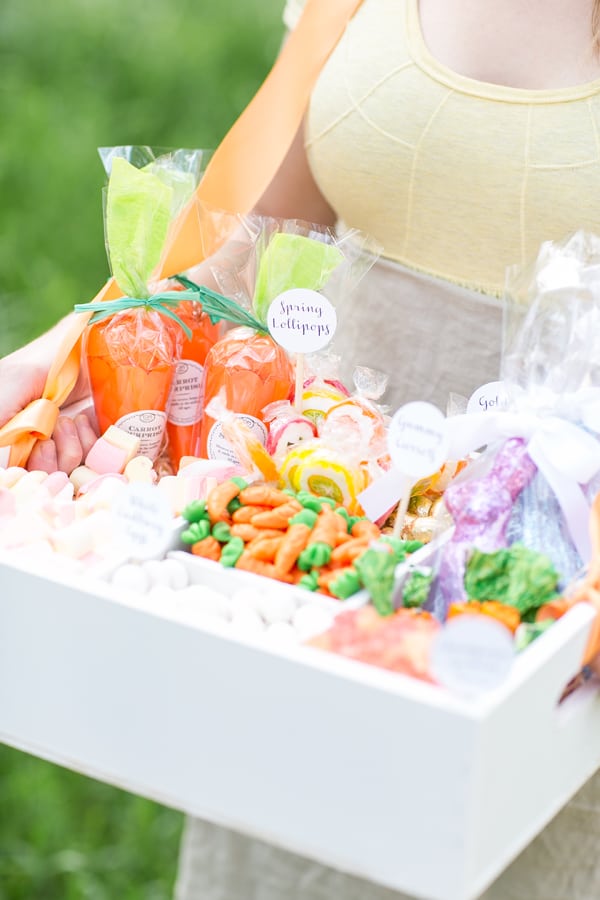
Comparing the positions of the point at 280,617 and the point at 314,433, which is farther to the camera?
the point at 314,433

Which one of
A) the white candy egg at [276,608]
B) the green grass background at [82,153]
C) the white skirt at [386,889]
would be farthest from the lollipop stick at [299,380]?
the green grass background at [82,153]

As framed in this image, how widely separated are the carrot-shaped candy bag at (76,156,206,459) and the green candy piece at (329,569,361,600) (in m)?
0.38

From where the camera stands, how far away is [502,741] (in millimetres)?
861

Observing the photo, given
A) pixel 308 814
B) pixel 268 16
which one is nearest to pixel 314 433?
pixel 308 814

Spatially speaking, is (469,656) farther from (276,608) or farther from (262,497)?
(262,497)

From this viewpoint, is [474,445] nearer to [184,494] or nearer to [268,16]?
[184,494]

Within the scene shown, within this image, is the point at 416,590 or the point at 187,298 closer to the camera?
Result: the point at 416,590

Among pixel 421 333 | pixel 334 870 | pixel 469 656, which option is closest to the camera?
pixel 469 656

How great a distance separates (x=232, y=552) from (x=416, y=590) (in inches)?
6.5

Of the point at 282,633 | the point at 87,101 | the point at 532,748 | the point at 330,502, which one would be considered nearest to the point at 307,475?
the point at 330,502

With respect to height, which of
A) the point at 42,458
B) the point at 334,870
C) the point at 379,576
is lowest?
the point at 334,870

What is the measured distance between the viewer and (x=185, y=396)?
1.40 m

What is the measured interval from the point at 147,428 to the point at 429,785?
0.60m

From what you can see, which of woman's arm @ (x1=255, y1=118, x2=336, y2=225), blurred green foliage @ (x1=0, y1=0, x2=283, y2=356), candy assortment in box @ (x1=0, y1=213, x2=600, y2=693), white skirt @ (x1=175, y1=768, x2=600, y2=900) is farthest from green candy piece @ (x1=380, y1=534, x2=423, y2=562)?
blurred green foliage @ (x1=0, y1=0, x2=283, y2=356)
